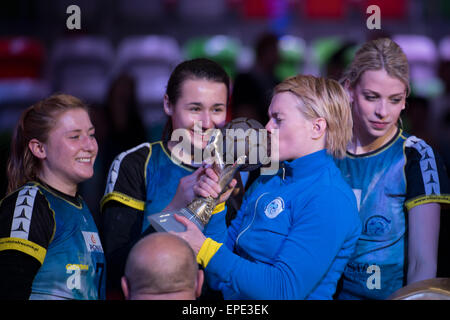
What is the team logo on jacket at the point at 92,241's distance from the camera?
6.78 feet

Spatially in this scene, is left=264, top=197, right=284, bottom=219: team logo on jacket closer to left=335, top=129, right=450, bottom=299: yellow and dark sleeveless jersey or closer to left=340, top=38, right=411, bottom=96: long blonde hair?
left=335, top=129, right=450, bottom=299: yellow and dark sleeveless jersey

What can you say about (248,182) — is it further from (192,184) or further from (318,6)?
(318,6)

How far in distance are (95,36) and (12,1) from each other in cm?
87

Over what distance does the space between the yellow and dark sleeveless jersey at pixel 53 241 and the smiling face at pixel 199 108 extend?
20.2 inches

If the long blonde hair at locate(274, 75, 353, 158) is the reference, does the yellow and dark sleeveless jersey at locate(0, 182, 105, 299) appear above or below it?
below

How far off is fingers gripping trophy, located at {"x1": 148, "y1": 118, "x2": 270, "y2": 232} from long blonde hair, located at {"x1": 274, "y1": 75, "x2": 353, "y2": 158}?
0.55ft

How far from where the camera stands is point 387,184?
2145mm

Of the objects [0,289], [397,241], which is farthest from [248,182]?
[0,289]

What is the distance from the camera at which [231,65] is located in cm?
576

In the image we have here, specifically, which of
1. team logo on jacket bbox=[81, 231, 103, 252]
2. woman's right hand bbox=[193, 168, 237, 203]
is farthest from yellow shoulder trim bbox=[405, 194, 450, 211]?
team logo on jacket bbox=[81, 231, 103, 252]

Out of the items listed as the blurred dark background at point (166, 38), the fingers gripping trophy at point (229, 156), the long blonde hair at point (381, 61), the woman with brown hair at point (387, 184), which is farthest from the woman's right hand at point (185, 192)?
the blurred dark background at point (166, 38)

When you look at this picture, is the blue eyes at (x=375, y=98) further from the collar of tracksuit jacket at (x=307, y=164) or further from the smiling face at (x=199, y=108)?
the smiling face at (x=199, y=108)

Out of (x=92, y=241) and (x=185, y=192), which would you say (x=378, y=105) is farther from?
(x=92, y=241)

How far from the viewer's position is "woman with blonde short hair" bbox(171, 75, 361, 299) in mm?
1692
